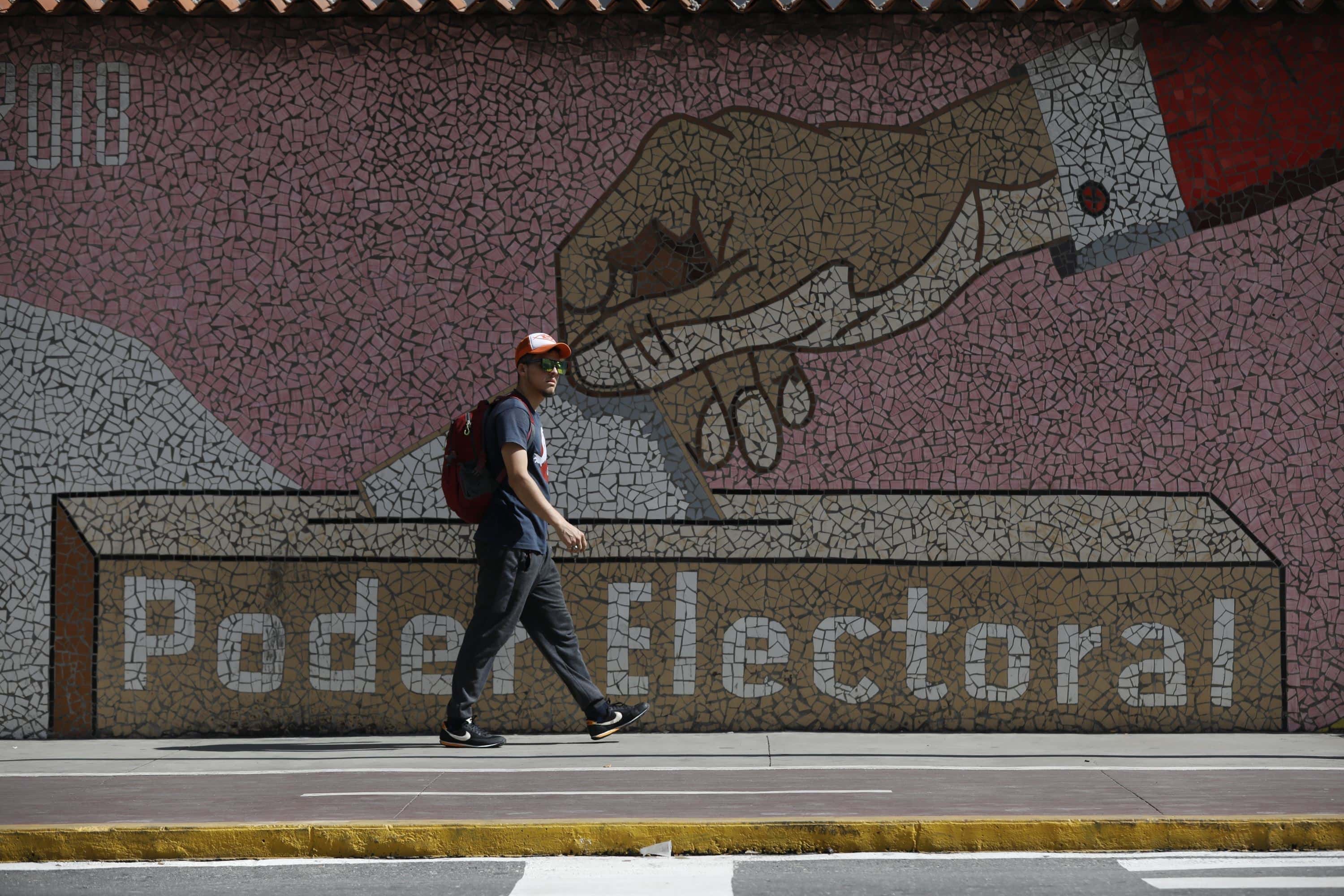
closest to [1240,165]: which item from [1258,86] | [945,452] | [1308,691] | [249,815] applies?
[1258,86]

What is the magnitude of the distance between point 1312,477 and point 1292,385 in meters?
0.54

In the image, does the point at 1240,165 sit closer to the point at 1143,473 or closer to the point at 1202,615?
the point at 1143,473

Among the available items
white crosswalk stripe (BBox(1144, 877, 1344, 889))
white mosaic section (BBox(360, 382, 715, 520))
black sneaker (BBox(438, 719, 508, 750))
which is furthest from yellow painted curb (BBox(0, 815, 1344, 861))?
white mosaic section (BBox(360, 382, 715, 520))

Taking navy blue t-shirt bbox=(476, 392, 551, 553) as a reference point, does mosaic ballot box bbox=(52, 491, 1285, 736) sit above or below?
below

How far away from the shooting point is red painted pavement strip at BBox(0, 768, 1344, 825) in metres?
5.64

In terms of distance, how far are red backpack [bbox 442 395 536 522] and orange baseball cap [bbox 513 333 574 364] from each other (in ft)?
0.80

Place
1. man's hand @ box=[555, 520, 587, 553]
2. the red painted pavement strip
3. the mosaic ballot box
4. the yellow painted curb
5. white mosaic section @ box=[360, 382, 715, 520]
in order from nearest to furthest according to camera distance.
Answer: the yellow painted curb, the red painted pavement strip, man's hand @ box=[555, 520, 587, 553], the mosaic ballot box, white mosaic section @ box=[360, 382, 715, 520]

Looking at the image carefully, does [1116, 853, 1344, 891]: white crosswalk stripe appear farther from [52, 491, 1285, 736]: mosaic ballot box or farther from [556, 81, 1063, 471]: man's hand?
[556, 81, 1063, 471]: man's hand

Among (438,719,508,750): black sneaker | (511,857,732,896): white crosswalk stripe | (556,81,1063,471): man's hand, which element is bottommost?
(511,857,732,896): white crosswalk stripe

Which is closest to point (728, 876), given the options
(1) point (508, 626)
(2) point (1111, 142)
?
(1) point (508, 626)

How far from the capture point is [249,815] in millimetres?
5645

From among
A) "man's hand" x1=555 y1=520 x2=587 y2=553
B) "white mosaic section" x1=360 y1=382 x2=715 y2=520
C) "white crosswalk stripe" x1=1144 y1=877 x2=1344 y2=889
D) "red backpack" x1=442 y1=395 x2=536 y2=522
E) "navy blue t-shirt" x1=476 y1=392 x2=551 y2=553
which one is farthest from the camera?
"white mosaic section" x1=360 y1=382 x2=715 y2=520

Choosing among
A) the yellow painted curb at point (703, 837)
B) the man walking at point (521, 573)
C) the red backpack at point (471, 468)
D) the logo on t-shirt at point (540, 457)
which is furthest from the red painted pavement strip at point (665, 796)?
the logo on t-shirt at point (540, 457)

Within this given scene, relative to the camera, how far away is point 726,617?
7680 mm
